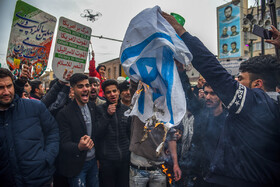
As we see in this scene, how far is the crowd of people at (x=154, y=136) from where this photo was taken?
1301 millimetres

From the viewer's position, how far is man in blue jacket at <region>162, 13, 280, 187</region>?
4.12 feet

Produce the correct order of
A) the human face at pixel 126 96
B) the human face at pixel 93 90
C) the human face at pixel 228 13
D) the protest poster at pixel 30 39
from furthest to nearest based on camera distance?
the human face at pixel 228 13 < the human face at pixel 93 90 < the human face at pixel 126 96 < the protest poster at pixel 30 39

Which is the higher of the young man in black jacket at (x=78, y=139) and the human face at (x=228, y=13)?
the human face at (x=228, y=13)

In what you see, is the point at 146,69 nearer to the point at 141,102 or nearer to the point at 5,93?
the point at 141,102

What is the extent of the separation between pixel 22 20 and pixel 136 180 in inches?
100.0

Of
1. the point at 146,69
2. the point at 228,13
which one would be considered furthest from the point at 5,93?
the point at 228,13

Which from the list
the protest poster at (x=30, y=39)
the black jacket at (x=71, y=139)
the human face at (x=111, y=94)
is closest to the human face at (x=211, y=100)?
the human face at (x=111, y=94)

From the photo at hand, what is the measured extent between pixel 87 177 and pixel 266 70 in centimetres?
262

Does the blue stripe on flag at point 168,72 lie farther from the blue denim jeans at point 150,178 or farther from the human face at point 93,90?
the human face at point 93,90

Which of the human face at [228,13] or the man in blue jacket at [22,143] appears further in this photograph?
the human face at [228,13]

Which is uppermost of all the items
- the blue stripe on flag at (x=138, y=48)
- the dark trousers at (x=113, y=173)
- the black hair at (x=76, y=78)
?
the blue stripe on flag at (x=138, y=48)

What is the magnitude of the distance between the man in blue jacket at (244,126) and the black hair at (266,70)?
36 cm

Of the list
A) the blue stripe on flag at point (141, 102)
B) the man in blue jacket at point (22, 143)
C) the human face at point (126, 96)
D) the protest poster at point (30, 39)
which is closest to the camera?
the blue stripe on flag at point (141, 102)

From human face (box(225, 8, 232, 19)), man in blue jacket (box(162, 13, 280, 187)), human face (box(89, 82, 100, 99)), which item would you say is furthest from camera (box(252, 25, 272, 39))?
human face (box(225, 8, 232, 19))
